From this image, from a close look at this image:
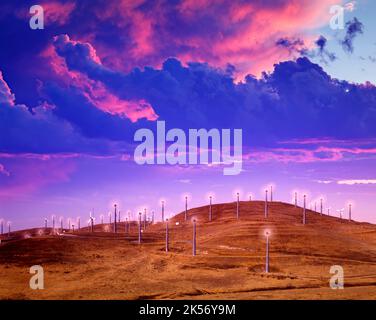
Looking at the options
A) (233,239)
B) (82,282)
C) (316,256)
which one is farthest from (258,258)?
(82,282)

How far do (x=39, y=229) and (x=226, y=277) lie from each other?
6229 inches

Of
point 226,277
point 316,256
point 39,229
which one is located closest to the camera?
point 226,277

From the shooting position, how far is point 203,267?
59688 mm

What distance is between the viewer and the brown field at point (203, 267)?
4347 cm

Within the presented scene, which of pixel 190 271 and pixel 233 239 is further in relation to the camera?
pixel 233 239

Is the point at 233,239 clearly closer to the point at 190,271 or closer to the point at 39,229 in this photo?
the point at 190,271

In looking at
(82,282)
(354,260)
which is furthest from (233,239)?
(82,282)

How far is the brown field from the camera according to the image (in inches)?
1711
